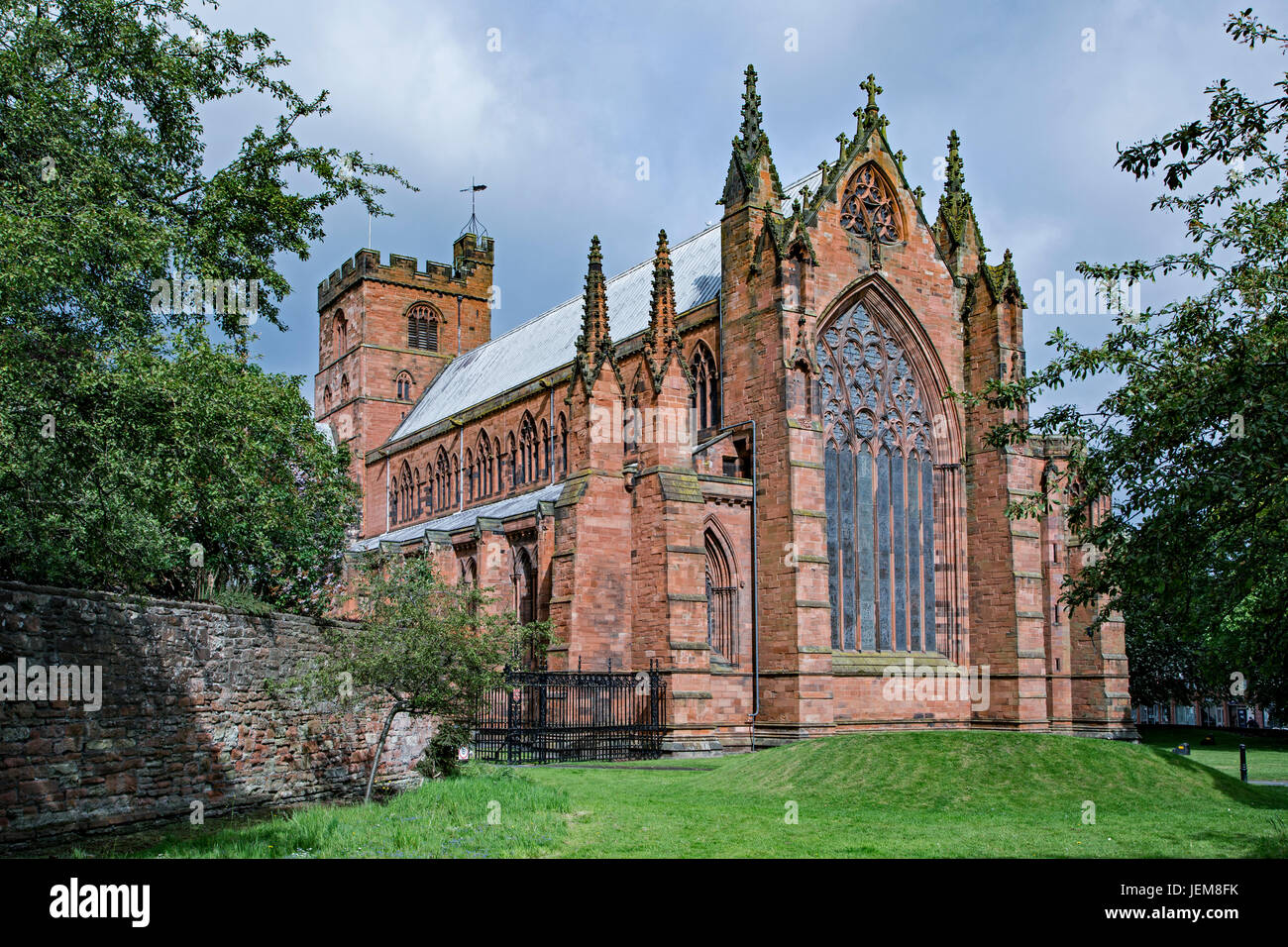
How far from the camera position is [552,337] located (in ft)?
163

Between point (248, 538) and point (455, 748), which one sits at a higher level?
point (248, 538)

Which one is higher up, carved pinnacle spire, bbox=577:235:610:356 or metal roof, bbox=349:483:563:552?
carved pinnacle spire, bbox=577:235:610:356

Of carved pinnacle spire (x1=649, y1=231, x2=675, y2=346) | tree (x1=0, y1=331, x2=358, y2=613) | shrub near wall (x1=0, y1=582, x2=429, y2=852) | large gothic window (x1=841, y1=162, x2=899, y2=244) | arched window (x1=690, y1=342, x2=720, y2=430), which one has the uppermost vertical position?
large gothic window (x1=841, y1=162, x2=899, y2=244)

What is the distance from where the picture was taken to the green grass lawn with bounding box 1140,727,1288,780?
2916 centimetres

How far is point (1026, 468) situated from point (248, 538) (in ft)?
70.7

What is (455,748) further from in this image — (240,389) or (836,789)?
(240,389)

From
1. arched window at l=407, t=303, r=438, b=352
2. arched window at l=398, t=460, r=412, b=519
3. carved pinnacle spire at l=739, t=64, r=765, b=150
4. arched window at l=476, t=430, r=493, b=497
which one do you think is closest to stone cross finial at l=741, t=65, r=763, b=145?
carved pinnacle spire at l=739, t=64, r=765, b=150

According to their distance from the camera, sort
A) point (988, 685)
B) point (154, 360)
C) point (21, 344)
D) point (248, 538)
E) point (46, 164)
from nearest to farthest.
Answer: point (21, 344) → point (154, 360) → point (46, 164) → point (248, 538) → point (988, 685)

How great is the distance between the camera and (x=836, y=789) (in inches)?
706

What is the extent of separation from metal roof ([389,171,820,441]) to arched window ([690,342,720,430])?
5.10 feet

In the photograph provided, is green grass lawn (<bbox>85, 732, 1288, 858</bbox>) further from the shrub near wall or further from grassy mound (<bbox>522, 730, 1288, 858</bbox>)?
the shrub near wall

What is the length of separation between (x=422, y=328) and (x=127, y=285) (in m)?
49.3
